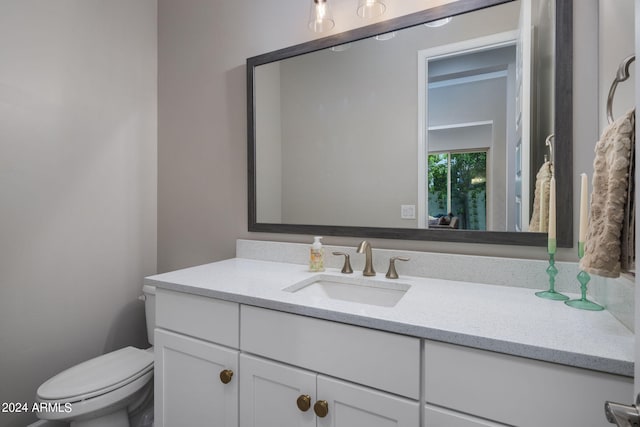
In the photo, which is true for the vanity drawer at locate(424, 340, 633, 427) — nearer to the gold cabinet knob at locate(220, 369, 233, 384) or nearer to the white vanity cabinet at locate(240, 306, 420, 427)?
the white vanity cabinet at locate(240, 306, 420, 427)

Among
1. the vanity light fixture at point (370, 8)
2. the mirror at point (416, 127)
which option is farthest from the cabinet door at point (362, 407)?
the vanity light fixture at point (370, 8)

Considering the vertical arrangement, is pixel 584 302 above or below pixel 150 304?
above

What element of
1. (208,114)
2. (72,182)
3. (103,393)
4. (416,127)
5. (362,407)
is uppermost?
(208,114)

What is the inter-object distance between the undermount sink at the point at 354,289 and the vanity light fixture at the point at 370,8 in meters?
1.14

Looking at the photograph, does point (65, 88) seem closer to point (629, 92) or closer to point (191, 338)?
point (191, 338)

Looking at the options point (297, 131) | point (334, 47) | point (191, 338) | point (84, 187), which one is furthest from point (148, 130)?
point (191, 338)

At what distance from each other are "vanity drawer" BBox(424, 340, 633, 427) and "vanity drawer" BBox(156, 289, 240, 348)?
0.63m

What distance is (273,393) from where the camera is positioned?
0.98 metres

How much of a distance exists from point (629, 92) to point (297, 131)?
1.21 meters

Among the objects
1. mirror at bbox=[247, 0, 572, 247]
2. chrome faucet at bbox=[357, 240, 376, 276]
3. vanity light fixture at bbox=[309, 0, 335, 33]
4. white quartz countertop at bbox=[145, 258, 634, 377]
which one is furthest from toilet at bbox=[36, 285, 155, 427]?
vanity light fixture at bbox=[309, 0, 335, 33]

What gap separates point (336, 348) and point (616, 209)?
71 centimetres

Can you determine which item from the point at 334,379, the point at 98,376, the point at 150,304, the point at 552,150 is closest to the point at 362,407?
the point at 334,379

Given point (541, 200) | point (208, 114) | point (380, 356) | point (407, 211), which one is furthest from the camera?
point (208, 114)

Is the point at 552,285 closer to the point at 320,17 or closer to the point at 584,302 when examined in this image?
the point at 584,302
